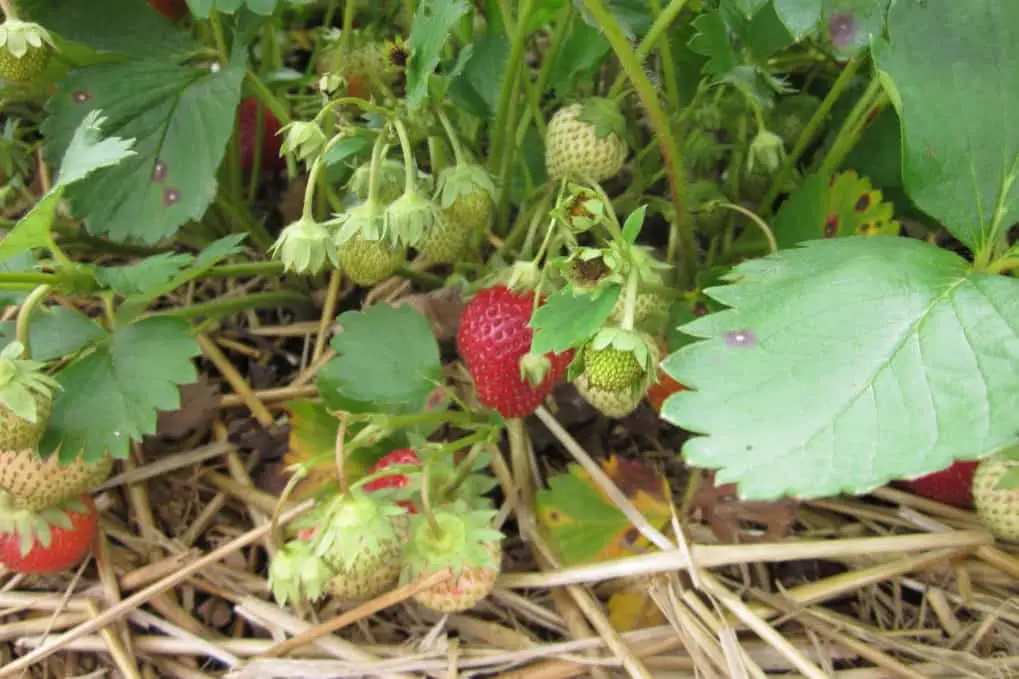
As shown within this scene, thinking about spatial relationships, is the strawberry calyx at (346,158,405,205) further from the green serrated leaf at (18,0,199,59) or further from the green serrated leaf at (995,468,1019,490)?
the green serrated leaf at (995,468,1019,490)

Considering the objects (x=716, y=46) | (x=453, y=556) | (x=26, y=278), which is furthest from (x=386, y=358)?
(x=716, y=46)

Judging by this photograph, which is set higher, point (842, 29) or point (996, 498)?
point (842, 29)

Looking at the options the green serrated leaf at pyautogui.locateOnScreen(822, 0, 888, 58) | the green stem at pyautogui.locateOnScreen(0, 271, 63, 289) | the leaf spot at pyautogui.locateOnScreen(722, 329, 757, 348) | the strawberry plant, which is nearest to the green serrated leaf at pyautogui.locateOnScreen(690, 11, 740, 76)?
the strawberry plant

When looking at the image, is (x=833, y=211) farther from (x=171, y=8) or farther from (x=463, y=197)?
(x=171, y=8)

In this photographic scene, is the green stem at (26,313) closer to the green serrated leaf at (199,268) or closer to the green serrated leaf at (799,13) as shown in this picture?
the green serrated leaf at (199,268)

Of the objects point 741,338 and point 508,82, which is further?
point 508,82

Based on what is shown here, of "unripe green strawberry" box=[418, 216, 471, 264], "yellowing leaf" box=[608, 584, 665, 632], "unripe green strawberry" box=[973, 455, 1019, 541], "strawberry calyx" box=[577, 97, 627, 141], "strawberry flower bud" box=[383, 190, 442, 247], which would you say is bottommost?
"yellowing leaf" box=[608, 584, 665, 632]

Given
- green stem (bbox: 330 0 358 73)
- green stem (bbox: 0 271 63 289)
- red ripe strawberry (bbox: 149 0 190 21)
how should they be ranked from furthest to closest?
1. red ripe strawberry (bbox: 149 0 190 21)
2. green stem (bbox: 330 0 358 73)
3. green stem (bbox: 0 271 63 289)

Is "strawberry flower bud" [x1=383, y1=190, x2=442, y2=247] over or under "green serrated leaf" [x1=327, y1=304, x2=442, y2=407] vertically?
over
